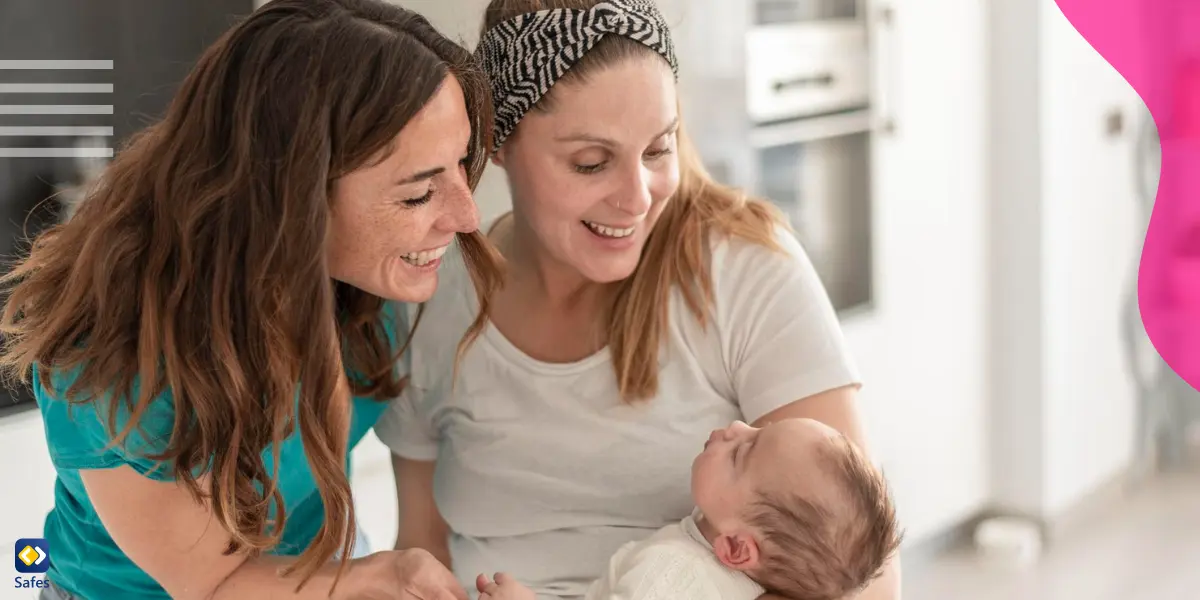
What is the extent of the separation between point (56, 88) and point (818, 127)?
5.23 feet

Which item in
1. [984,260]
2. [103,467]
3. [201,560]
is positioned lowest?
[984,260]

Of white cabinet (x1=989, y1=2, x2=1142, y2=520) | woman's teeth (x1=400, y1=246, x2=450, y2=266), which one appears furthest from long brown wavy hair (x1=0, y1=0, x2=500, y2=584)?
white cabinet (x1=989, y1=2, x2=1142, y2=520)

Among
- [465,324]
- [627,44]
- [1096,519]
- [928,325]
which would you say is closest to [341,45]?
[627,44]

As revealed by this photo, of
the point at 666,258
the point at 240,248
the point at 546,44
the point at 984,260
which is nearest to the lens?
the point at 240,248

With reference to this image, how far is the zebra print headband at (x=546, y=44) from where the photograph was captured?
1.39 metres

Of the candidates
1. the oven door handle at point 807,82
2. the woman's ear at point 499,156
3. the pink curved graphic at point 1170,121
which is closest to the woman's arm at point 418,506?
the woman's ear at point 499,156

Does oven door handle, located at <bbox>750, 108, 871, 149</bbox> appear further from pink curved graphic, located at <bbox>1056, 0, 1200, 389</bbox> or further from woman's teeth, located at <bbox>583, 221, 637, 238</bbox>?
woman's teeth, located at <bbox>583, 221, 637, 238</bbox>

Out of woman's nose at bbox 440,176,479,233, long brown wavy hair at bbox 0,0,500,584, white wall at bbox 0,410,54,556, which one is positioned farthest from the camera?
white wall at bbox 0,410,54,556

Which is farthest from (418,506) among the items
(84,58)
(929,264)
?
(929,264)

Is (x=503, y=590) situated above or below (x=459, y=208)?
below

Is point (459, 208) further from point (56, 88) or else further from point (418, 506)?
point (56, 88)

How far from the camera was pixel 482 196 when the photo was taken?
1979 millimetres

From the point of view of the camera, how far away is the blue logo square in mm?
1559

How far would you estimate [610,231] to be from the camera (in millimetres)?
1462
